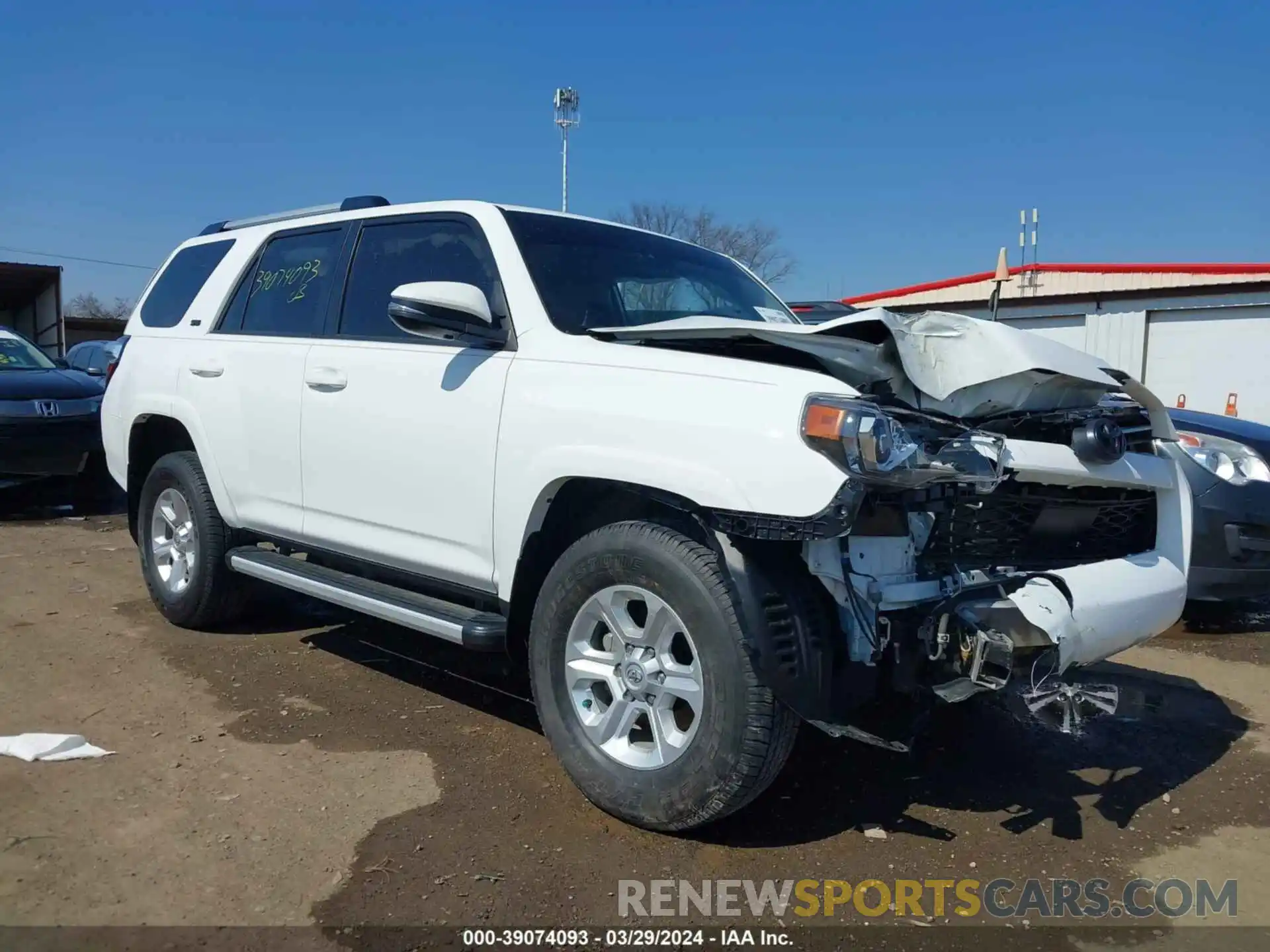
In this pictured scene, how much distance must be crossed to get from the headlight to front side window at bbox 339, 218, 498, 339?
3792 millimetres

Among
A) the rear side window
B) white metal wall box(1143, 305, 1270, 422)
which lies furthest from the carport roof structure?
white metal wall box(1143, 305, 1270, 422)

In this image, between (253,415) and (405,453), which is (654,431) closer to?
(405,453)

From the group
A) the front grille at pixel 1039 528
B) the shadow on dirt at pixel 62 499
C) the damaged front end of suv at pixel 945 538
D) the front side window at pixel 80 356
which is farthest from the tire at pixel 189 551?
the front side window at pixel 80 356

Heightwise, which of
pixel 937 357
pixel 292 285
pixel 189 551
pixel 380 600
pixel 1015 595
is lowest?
pixel 189 551

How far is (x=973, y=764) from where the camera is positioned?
3730 millimetres

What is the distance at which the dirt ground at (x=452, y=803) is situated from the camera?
2.76 metres

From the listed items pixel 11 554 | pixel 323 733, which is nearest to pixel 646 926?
pixel 323 733

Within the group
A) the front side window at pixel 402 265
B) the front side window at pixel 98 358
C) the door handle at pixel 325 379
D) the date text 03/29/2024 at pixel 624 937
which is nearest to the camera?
the date text 03/29/2024 at pixel 624 937

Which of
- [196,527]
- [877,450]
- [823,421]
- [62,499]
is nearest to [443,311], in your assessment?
[823,421]

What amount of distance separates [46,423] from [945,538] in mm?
8268

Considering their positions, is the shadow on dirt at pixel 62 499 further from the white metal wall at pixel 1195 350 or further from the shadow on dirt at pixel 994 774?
the white metal wall at pixel 1195 350

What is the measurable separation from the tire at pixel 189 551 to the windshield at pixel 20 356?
16.5 feet

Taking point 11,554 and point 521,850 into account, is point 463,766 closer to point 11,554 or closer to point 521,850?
point 521,850

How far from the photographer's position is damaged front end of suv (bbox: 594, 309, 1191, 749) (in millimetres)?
2684
